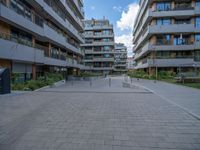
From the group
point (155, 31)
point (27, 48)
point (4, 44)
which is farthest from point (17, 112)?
point (155, 31)

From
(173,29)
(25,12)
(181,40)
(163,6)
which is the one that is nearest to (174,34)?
(173,29)

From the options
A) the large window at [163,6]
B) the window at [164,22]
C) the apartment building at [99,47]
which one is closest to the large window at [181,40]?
the window at [164,22]

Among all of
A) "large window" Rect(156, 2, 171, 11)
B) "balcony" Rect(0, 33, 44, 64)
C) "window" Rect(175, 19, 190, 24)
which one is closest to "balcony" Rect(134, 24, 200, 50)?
"window" Rect(175, 19, 190, 24)

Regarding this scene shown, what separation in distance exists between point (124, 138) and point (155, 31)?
33.8 m

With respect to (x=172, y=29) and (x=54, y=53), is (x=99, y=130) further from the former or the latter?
(x=172, y=29)

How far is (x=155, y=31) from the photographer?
35219 millimetres

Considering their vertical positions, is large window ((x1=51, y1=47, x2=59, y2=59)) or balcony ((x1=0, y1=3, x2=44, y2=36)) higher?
balcony ((x1=0, y1=3, x2=44, y2=36))

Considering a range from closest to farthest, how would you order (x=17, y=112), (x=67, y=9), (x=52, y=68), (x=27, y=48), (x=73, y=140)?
(x=73, y=140), (x=17, y=112), (x=27, y=48), (x=52, y=68), (x=67, y=9)

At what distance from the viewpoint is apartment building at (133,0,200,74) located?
115ft

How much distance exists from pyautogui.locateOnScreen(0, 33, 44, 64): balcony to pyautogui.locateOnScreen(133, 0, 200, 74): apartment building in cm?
2413

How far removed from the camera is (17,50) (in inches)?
688

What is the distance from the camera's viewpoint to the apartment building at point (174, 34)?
35125 mm

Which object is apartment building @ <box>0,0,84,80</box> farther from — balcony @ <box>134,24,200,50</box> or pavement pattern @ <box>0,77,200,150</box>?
balcony @ <box>134,24,200,50</box>

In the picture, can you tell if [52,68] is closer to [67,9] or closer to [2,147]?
[67,9]
